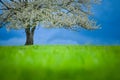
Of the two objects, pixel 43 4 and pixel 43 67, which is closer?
pixel 43 67

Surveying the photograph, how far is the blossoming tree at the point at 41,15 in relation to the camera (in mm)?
27828

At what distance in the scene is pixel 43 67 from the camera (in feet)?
15.2

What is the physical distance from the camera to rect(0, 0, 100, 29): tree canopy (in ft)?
91.3

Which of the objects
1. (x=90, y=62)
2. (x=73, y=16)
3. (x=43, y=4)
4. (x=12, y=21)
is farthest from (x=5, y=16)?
(x=90, y=62)

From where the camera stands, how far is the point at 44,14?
28.4 m

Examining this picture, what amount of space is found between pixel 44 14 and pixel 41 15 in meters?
0.41

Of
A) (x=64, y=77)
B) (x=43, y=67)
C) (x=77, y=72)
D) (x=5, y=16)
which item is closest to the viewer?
(x=64, y=77)

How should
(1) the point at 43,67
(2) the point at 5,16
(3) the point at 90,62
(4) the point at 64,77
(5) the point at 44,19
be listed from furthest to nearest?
(2) the point at 5,16, (5) the point at 44,19, (3) the point at 90,62, (1) the point at 43,67, (4) the point at 64,77

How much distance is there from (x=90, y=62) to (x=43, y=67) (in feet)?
2.74

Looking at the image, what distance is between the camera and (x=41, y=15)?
28125 mm

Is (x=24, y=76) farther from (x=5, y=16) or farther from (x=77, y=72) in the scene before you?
(x=5, y=16)

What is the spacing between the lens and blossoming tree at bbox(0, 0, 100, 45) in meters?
27.8

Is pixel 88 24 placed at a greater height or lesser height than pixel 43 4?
lesser

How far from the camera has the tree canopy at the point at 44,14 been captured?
91.3 ft
